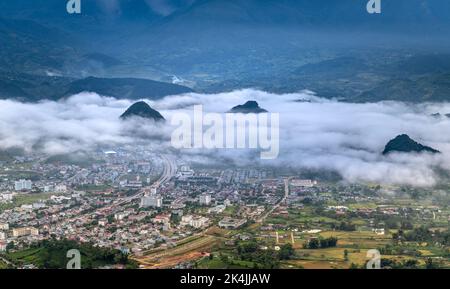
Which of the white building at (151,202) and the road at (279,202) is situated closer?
the road at (279,202)

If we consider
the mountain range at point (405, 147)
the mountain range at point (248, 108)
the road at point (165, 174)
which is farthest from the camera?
the mountain range at point (248, 108)

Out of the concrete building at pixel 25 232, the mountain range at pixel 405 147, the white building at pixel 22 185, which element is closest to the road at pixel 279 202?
the concrete building at pixel 25 232

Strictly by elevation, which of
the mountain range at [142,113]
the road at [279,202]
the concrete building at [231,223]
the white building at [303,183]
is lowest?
the concrete building at [231,223]

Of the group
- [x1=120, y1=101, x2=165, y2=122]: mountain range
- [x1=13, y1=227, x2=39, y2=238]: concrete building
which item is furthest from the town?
[x1=120, y1=101, x2=165, y2=122]: mountain range

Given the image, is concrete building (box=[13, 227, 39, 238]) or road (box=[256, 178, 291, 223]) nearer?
concrete building (box=[13, 227, 39, 238])

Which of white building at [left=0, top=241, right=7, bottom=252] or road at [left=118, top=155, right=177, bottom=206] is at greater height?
road at [left=118, top=155, right=177, bottom=206]

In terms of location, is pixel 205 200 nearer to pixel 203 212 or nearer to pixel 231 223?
pixel 203 212

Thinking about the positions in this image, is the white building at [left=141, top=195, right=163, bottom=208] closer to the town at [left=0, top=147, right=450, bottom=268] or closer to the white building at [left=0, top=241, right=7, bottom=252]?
the town at [left=0, top=147, right=450, bottom=268]

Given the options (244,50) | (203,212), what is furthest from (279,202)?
(244,50)

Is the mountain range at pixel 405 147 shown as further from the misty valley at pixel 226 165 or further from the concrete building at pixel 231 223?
the concrete building at pixel 231 223
